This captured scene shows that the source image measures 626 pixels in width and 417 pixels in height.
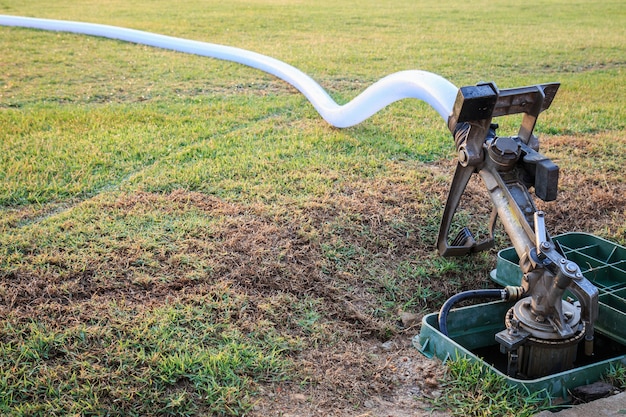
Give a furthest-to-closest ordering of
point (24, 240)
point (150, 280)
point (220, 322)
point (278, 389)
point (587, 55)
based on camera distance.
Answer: point (587, 55) → point (24, 240) → point (150, 280) → point (220, 322) → point (278, 389)

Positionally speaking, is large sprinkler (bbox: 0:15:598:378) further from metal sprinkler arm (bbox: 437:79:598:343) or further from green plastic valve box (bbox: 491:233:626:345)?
green plastic valve box (bbox: 491:233:626:345)

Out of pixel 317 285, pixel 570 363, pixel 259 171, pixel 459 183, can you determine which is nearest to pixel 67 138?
pixel 259 171

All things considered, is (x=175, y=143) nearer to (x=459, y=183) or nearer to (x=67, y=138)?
(x=67, y=138)

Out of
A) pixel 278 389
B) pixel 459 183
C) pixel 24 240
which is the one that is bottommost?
pixel 278 389

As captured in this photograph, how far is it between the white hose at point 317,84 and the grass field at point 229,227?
18 centimetres

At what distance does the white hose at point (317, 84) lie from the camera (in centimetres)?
462

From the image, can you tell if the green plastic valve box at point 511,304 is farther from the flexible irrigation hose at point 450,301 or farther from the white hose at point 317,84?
the white hose at point 317,84

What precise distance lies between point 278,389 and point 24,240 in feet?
5.96

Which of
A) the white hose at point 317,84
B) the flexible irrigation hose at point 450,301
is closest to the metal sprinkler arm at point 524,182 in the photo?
the flexible irrigation hose at point 450,301

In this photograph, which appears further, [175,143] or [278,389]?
[175,143]

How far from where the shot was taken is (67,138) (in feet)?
17.7

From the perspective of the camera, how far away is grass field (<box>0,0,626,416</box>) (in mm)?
2742

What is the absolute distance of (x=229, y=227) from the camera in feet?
12.9

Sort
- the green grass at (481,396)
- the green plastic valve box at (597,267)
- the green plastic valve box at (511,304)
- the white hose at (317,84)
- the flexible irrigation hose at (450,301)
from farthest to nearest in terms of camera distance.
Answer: the white hose at (317,84) → the green plastic valve box at (597,267) → the flexible irrigation hose at (450,301) → the green plastic valve box at (511,304) → the green grass at (481,396)
